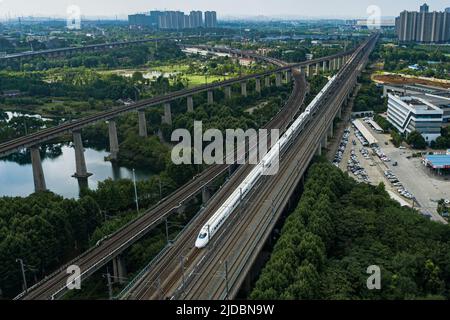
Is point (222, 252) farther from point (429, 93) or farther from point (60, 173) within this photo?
point (429, 93)

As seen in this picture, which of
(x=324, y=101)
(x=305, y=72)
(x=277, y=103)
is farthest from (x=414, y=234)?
(x=305, y=72)

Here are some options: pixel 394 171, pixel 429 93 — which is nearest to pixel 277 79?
pixel 429 93

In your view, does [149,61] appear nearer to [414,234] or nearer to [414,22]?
[414,22]

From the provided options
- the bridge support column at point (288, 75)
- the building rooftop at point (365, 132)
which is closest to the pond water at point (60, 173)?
the building rooftop at point (365, 132)

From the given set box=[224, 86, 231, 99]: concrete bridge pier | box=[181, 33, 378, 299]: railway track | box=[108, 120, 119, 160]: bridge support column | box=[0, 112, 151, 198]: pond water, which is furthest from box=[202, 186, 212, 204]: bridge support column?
box=[224, 86, 231, 99]: concrete bridge pier

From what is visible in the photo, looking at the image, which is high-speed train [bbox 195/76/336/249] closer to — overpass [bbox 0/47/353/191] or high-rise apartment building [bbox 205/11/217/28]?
overpass [bbox 0/47/353/191]

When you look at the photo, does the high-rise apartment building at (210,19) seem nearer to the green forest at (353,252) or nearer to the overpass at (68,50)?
the overpass at (68,50)
